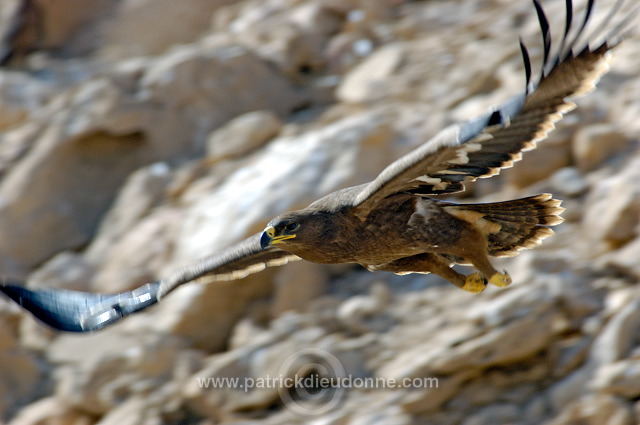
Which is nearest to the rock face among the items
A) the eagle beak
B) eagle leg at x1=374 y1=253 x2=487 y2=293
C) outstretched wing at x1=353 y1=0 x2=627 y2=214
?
eagle leg at x1=374 y1=253 x2=487 y2=293

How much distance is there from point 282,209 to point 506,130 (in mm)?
4192

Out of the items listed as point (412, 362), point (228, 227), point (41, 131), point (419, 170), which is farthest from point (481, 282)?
point (41, 131)

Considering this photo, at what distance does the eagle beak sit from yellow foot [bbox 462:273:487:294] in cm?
124

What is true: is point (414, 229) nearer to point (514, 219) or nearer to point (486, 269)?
point (486, 269)

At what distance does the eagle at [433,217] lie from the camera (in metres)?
4.11

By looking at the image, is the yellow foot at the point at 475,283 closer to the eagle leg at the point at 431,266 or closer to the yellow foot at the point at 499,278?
the eagle leg at the point at 431,266

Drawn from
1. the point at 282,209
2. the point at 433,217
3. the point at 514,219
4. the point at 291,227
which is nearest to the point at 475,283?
the point at 514,219

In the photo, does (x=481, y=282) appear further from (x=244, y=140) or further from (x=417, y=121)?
(x=244, y=140)

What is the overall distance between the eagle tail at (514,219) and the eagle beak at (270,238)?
103cm

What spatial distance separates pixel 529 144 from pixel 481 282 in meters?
1.31

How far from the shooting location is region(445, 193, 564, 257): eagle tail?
527 centimetres

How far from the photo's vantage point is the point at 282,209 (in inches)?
330

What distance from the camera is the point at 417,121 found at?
9.23 m

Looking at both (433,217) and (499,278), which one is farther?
(499,278)
